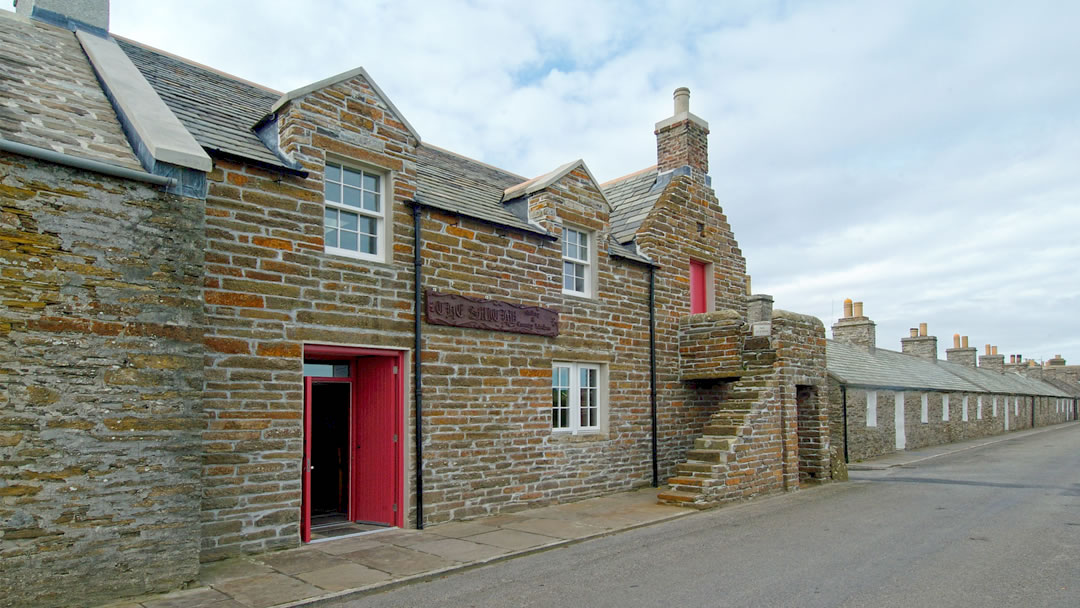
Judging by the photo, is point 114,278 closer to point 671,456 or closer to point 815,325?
point 671,456

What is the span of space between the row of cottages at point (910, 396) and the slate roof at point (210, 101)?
14.2m

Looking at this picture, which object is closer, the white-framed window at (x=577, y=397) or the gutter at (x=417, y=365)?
the gutter at (x=417, y=365)

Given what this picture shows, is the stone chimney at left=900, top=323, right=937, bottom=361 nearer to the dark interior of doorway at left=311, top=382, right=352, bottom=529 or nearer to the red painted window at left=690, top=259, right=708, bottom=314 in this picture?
the red painted window at left=690, top=259, right=708, bottom=314

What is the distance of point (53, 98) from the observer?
768cm

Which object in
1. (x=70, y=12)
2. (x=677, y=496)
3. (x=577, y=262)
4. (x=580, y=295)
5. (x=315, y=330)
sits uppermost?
(x=70, y=12)

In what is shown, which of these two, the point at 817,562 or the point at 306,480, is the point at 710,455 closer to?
the point at 817,562

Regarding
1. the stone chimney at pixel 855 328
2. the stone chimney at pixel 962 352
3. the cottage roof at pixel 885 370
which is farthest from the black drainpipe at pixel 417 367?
the stone chimney at pixel 962 352

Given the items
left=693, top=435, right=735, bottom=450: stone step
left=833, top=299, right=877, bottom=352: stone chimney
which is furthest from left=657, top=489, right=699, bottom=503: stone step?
left=833, top=299, right=877, bottom=352: stone chimney

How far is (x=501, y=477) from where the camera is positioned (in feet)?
36.9

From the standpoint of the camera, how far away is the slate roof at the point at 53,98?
6.64 metres

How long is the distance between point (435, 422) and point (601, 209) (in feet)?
18.9

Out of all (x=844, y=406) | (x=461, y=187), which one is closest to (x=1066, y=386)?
(x=844, y=406)

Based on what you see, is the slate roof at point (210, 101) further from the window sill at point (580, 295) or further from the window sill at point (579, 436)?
the window sill at point (579, 436)

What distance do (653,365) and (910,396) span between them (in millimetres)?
16832
